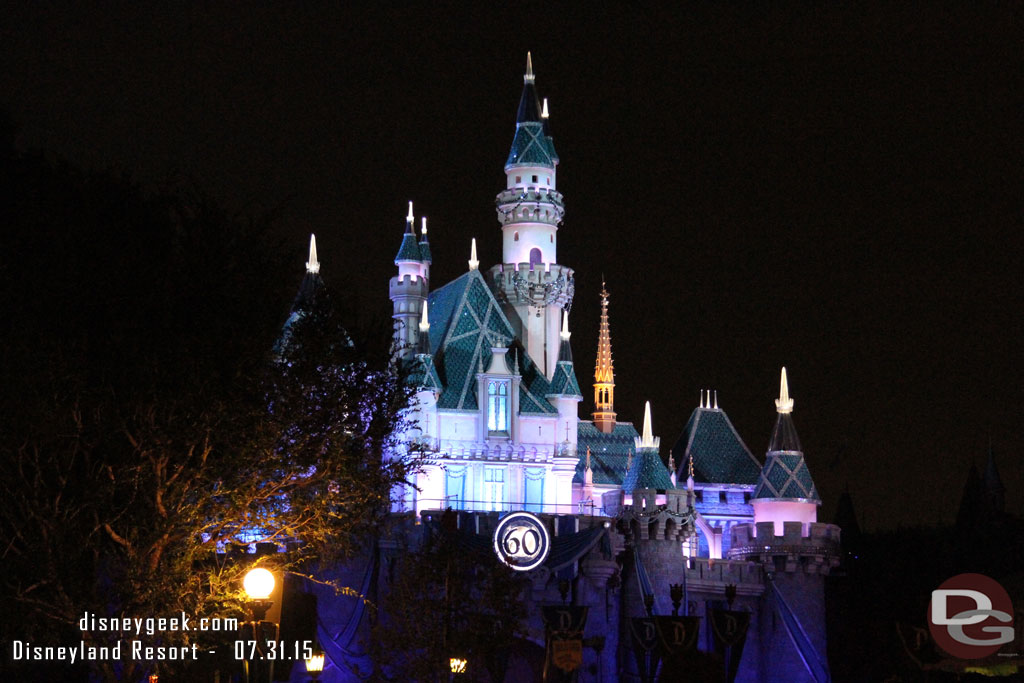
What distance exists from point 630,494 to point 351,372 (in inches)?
1282

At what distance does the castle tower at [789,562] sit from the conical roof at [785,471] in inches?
1.8

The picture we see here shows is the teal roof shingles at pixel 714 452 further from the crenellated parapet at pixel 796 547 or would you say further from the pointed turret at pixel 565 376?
the pointed turret at pixel 565 376

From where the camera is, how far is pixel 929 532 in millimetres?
99812

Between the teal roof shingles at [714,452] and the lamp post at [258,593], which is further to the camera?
the teal roof shingles at [714,452]

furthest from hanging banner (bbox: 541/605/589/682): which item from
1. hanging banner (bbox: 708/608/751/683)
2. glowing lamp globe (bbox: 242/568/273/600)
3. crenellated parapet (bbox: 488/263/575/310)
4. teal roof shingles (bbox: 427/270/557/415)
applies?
glowing lamp globe (bbox: 242/568/273/600)

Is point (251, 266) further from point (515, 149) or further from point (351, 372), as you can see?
point (515, 149)

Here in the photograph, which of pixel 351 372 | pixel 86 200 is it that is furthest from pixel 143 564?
pixel 86 200

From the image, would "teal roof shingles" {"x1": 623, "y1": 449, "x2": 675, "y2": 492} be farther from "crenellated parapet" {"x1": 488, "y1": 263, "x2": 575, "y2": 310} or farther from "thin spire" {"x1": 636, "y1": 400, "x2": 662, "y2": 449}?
"crenellated parapet" {"x1": 488, "y1": 263, "x2": 575, "y2": 310}

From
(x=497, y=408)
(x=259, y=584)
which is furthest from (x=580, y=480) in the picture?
(x=259, y=584)

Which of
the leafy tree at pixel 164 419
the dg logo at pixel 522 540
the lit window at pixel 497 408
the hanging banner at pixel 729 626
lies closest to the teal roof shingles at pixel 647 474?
the lit window at pixel 497 408

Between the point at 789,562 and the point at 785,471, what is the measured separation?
4.94m

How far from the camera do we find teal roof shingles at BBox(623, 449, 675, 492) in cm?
6925

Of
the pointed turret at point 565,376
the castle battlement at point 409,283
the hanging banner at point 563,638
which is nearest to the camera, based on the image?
the hanging banner at point 563,638

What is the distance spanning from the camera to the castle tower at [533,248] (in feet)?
258
